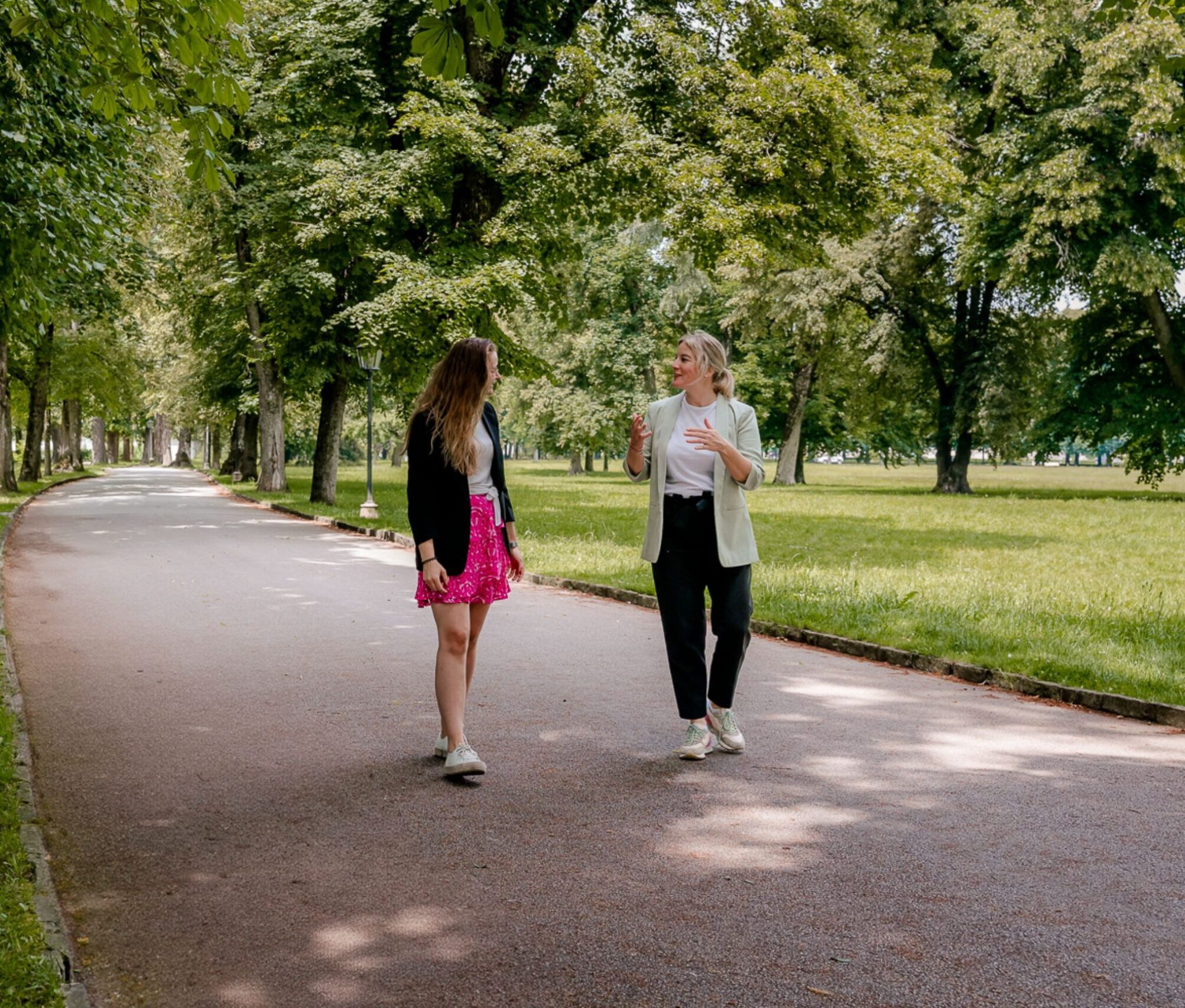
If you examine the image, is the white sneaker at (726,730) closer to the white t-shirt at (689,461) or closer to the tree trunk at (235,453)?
the white t-shirt at (689,461)

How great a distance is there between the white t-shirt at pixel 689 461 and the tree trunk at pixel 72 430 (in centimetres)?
5119

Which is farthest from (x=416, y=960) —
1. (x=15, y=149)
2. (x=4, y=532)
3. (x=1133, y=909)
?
(x=4, y=532)

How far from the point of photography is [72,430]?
180ft

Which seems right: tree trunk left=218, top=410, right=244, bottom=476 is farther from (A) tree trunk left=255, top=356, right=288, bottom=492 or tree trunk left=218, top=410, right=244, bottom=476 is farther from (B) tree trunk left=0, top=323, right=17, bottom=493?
(B) tree trunk left=0, top=323, right=17, bottom=493

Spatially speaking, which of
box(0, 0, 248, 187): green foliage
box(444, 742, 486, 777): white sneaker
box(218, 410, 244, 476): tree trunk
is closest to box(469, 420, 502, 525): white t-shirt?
box(444, 742, 486, 777): white sneaker

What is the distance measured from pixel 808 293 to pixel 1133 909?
36159 millimetres

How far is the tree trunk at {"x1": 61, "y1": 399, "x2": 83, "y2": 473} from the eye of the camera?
52.5 m

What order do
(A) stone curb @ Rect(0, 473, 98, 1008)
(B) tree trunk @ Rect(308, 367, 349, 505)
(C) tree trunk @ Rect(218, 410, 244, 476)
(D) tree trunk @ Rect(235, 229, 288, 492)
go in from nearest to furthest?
(A) stone curb @ Rect(0, 473, 98, 1008), (B) tree trunk @ Rect(308, 367, 349, 505), (D) tree trunk @ Rect(235, 229, 288, 492), (C) tree trunk @ Rect(218, 410, 244, 476)

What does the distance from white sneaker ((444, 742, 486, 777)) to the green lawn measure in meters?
4.39

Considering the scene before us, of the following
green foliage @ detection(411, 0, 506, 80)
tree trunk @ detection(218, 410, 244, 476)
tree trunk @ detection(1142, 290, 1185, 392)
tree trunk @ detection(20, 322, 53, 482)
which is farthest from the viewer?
tree trunk @ detection(218, 410, 244, 476)

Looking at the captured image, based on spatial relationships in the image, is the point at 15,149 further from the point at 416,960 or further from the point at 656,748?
the point at 416,960

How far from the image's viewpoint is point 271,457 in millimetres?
32062

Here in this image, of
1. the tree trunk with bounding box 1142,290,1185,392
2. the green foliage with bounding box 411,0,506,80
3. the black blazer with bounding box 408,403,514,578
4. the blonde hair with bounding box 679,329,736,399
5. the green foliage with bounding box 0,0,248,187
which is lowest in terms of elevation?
the black blazer with bounding box 408,403,514,578

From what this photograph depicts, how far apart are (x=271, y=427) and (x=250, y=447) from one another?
12.8 m
